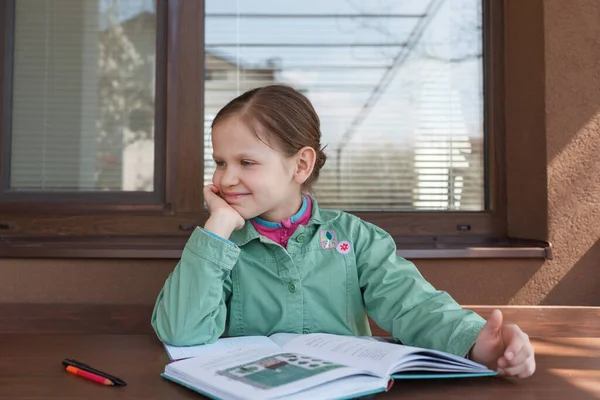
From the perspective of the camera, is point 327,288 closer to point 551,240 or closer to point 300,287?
point 300,287

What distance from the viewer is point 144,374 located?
0.95 m

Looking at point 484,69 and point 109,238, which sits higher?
point 484,69

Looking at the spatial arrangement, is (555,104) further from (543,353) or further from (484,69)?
(543,353)

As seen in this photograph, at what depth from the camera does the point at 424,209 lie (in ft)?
7.19

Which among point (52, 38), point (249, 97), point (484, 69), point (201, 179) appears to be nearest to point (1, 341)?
point (249, 97)

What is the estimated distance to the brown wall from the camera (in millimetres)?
1868

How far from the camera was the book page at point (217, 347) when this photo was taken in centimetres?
105

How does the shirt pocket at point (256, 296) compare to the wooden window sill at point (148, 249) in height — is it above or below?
below

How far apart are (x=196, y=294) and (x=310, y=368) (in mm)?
419

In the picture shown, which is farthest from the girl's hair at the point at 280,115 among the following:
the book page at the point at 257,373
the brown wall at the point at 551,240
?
the brown wall at the point at 551,240

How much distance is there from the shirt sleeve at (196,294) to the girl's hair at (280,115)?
0.27m

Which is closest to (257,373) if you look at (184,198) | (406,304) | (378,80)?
(406,304)

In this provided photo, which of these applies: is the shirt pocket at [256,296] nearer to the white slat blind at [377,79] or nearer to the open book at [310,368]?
the open book at [310,368]

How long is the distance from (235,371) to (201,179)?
1.32 m
